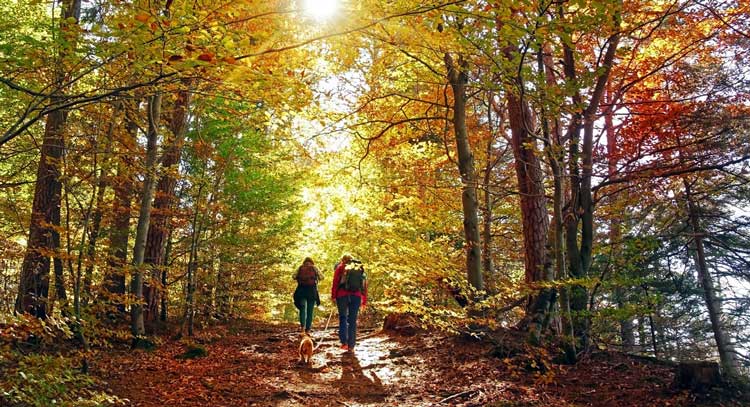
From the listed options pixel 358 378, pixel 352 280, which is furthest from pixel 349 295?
pixel 358 378

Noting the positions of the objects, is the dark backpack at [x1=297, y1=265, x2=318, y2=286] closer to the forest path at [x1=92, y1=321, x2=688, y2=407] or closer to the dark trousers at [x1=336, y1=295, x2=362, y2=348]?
the dark trousers at [x1=336, y1=295, x2=362, y2=348]

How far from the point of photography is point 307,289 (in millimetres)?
9047

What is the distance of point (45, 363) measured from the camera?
12.9 ft

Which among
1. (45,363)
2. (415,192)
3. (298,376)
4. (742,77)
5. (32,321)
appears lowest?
(298,376)

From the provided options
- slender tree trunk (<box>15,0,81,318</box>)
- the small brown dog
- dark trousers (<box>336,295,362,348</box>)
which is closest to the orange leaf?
slender tree trunk (<box>15,0,81,318</box>)

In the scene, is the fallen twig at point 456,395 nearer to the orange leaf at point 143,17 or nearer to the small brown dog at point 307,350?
the small brown dog at point 307,350

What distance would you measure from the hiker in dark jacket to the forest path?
818 mm

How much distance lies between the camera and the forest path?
5.18m

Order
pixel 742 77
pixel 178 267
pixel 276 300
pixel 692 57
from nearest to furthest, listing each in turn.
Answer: pixel 742 77 → pixel 692 57 → pixel 178 267 → pixel 276 300

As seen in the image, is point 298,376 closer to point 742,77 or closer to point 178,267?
point 178,267

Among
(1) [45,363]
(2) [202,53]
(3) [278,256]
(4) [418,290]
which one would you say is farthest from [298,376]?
(3) [278,256]

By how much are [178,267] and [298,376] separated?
24.3ft

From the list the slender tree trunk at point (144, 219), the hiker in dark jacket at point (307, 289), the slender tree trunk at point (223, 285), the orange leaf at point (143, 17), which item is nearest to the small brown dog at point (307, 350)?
the hiker in dark jacket at point (307, 289)

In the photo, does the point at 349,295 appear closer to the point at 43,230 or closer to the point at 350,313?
the point at 350,313
